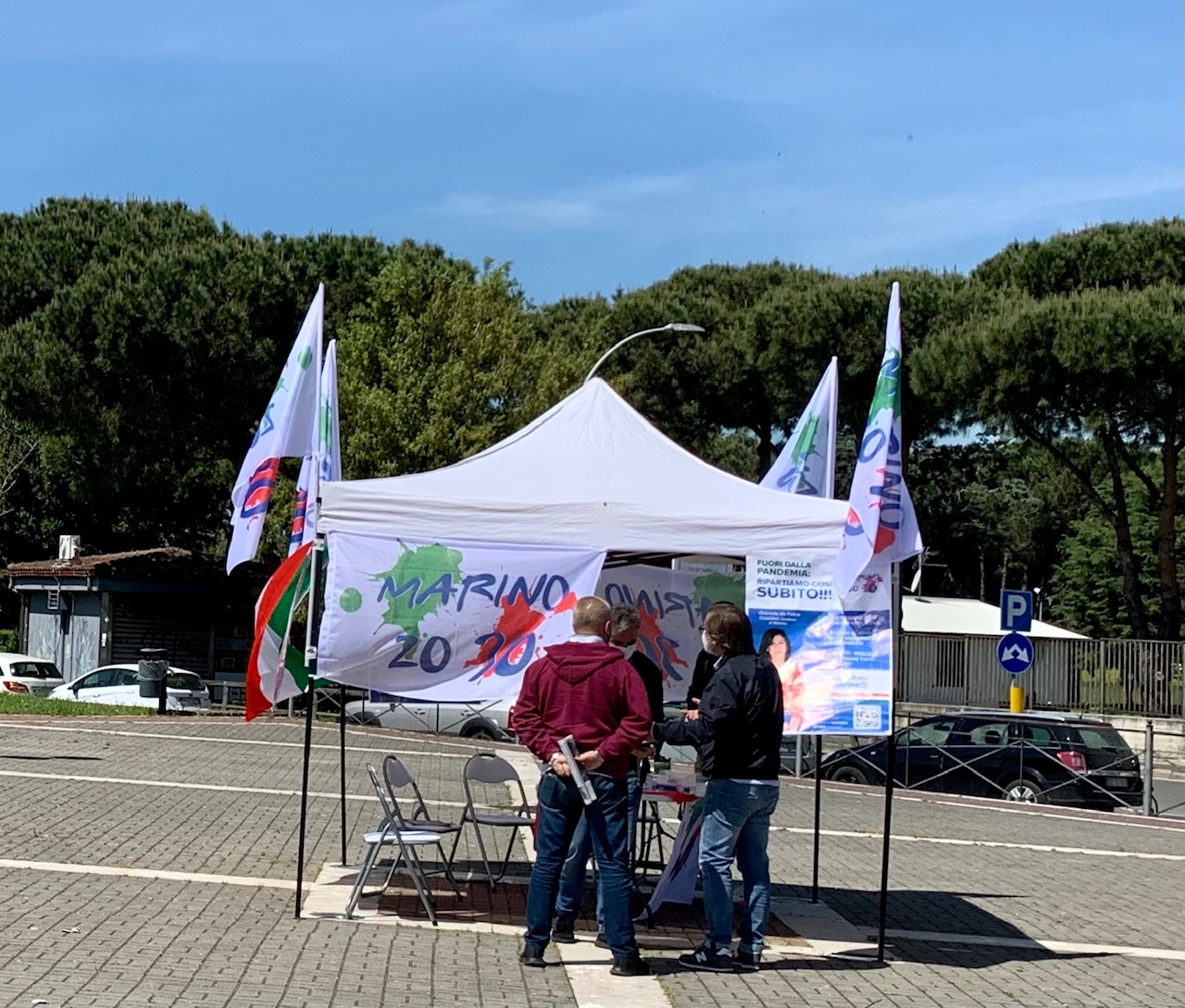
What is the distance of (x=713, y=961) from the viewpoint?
26.6 ft

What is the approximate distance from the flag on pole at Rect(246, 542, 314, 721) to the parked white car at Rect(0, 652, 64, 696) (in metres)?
22.3

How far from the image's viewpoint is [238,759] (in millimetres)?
19281

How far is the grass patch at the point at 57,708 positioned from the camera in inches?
994

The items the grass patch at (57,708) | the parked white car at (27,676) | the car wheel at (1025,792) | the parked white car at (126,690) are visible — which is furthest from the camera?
the parked white car at (27,676)

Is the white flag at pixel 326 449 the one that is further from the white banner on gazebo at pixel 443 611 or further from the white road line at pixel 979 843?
the white road line at pixel 979 843

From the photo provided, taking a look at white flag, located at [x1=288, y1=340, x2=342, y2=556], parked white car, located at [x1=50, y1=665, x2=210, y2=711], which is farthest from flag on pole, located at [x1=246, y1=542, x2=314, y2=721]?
parked white car, located at [x1=50, y1=665, x2=210, y2=711]

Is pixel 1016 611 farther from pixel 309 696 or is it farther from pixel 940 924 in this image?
pixel 309 696

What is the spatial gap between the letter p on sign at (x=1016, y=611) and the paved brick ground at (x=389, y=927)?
12.6 ft

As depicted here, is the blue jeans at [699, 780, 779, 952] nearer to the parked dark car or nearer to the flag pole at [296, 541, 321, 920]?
the flag pole at [296, 541, 321, 920]

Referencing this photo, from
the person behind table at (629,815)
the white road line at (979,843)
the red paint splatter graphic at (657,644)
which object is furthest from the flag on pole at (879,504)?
the white road line at (979,843)

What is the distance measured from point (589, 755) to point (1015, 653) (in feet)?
50.2

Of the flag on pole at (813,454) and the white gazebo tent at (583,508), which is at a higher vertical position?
the flag on pole at (813,454)

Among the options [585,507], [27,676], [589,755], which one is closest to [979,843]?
[585,507]

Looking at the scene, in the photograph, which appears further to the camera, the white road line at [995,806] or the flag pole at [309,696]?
the white road line at [995,806]
